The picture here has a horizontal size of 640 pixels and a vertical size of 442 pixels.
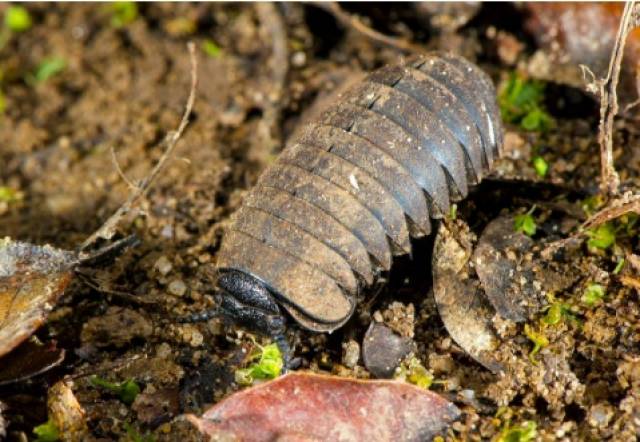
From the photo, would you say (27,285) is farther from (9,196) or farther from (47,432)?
(9,196)

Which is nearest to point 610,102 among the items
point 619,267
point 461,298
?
point 619,267

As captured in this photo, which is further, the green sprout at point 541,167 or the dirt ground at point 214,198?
the green sprout at point 541,167

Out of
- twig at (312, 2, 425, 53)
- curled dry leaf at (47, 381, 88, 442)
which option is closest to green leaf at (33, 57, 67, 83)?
twig at (312, 2, 425, 53)

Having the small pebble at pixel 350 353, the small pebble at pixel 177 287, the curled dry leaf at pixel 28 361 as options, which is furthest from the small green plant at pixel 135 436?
the small pebble at pixel 350 353

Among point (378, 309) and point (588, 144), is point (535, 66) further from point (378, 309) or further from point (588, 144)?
point (378, 309)

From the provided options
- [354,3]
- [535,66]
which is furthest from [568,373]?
[354,3]

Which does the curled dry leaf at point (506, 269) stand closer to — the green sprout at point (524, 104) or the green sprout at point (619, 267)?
the green sprout at point (619, 267)
